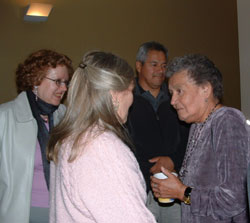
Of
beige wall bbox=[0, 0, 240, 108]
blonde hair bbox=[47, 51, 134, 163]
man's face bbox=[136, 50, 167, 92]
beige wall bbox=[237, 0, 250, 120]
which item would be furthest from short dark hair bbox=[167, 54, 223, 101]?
beige wall bbox=[237, 0, 250, 120]

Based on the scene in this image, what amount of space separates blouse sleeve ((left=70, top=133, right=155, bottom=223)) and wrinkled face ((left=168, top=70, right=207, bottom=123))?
0.71 m

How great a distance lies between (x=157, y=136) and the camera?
2391 mm

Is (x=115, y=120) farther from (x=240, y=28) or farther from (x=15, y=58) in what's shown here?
(x=240, y=28)

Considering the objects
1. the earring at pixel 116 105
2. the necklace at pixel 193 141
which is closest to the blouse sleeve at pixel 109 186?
the earring at pixel 116 105

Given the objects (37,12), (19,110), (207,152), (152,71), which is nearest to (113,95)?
(207,152)

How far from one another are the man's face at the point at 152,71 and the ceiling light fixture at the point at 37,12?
103 cm

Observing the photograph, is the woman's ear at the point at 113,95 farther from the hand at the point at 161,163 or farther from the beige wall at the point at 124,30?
the beige wall at the point at 124,30

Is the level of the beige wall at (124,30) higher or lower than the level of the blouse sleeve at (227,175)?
higher

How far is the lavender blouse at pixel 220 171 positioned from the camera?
141cm

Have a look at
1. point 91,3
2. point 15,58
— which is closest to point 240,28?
point 91,3

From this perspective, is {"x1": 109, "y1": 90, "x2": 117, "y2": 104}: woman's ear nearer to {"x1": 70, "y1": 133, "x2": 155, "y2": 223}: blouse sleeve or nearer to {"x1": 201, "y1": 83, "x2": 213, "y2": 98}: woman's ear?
{"x1": 70, "y1": 133, "x2": 155, "y2": 223}: blouse sleeve

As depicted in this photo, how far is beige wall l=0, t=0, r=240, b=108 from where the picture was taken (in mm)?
3027

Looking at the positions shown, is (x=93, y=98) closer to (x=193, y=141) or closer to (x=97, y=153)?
(x=97, y=153)

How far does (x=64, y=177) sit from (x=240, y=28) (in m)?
4.36
